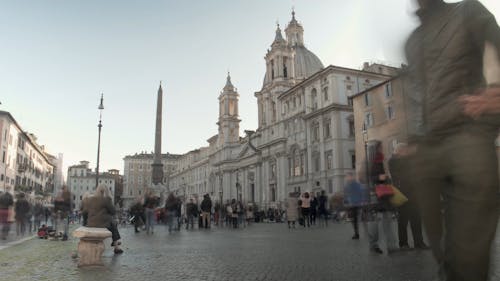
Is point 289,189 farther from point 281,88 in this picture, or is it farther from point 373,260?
point 373,260

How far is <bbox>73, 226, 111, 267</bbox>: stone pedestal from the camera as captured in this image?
24.7 feet

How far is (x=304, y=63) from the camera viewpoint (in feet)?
243

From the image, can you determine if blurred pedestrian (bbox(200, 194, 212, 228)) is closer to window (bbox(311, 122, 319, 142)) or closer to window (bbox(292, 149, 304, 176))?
window (bbox(311, 122, 319, 142))

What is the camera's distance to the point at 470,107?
7.39ft

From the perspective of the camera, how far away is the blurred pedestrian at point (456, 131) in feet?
7.14

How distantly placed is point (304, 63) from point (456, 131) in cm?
7330

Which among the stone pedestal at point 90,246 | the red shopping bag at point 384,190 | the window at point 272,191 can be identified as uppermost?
the window at point 272,191

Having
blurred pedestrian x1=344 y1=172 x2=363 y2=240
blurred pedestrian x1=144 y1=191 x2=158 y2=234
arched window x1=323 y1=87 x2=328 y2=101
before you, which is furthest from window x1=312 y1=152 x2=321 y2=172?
blurred pedestrian x1=344 y1=172 x2=363 y2=240

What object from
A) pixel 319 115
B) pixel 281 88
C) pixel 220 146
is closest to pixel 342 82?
pixel 319 115

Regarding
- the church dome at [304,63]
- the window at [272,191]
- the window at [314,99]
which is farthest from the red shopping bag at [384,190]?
the church dome at [304,63]

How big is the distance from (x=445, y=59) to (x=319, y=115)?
52879mm

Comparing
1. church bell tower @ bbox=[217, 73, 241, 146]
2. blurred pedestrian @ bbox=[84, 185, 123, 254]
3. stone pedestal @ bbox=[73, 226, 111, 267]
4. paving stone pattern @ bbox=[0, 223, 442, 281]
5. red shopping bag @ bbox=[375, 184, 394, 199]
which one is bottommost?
paving stone pattern @ bbox=[0, 223, 442, 281]

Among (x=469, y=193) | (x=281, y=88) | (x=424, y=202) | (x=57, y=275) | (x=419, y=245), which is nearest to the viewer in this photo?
(x=469, y=193)

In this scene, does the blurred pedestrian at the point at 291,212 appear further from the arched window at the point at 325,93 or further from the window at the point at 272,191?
the window at the point at 272,191
